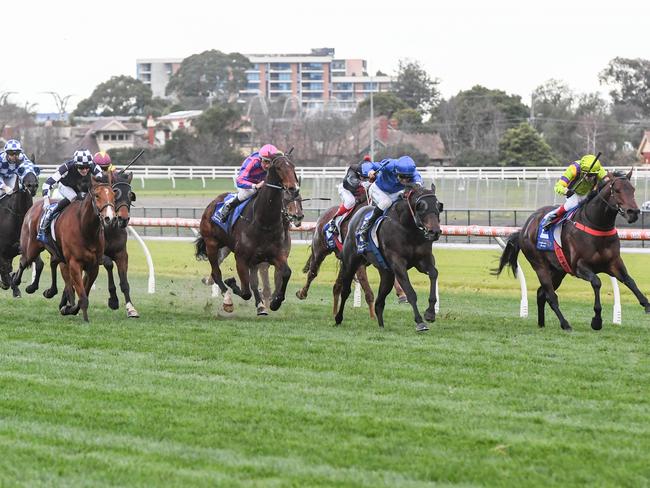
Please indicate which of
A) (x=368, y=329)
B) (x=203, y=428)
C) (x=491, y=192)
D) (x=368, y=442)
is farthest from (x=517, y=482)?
(x=491, y=192)

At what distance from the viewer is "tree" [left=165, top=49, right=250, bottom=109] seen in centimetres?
12494

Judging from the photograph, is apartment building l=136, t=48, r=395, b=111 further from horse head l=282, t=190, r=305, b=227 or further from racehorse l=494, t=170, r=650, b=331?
racehorse l=494, t=170, r=650, b=331

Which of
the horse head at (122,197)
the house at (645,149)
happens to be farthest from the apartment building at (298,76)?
the horse head at (122,197)

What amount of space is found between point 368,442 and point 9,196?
29.7ft

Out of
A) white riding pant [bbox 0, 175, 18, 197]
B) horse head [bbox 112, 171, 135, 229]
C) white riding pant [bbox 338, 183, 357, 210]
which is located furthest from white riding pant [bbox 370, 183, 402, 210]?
white riding pant [bbox 0, 175, 18, 197]

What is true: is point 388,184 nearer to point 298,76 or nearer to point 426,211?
point 426,211

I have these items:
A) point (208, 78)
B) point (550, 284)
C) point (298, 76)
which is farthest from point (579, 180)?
point (298, 76)

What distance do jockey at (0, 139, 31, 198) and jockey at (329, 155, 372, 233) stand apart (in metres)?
3.63

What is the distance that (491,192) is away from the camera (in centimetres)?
3772

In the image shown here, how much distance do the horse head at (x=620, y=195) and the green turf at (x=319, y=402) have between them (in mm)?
1125

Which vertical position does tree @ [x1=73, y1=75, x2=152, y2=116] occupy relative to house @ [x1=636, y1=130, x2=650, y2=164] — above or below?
above

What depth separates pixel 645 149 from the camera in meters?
70.6

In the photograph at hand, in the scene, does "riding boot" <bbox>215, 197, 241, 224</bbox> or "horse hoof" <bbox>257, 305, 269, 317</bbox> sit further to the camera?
"riding boot" <bbox>215, 197, 241, 224</bbox>

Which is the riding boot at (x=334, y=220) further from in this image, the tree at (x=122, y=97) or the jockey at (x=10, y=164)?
the tree at (x=122, y=97)
